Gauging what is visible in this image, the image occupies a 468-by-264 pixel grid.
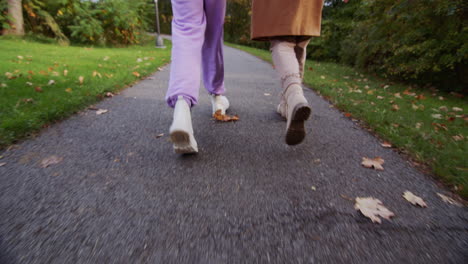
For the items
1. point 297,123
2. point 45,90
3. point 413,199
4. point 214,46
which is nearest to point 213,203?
point 297,123

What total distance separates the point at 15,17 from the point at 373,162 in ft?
35.1

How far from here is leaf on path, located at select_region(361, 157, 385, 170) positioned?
4.88ft

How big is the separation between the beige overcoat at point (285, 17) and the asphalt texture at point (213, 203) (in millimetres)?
753

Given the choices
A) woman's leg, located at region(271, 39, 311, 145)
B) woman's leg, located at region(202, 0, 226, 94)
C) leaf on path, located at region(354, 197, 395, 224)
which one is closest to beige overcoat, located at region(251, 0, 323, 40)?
woman's leg, located at region(271, 39, 311, 145)

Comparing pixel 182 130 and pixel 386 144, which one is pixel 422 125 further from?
pixel 182 130

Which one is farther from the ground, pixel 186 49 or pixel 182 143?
pixel 186 49

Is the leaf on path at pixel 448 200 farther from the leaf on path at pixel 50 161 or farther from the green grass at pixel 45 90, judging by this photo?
the green grass at pixel 45 90

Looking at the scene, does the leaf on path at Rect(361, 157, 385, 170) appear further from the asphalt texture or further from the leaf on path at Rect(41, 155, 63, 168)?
the leaf on path at Rect(41, 155, 63, 168)

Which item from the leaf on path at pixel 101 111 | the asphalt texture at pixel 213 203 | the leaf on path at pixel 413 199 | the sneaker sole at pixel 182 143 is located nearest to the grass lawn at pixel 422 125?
the asphalt texture at pixel 213 203

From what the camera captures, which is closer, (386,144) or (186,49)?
(186,49)

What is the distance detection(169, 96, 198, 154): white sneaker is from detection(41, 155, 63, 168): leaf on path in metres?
0.67

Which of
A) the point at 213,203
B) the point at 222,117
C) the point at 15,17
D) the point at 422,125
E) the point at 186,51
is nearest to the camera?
the point at 213,203

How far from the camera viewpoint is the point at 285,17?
156 centimetres

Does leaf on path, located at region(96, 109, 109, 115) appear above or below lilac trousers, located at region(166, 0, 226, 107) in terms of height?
below
